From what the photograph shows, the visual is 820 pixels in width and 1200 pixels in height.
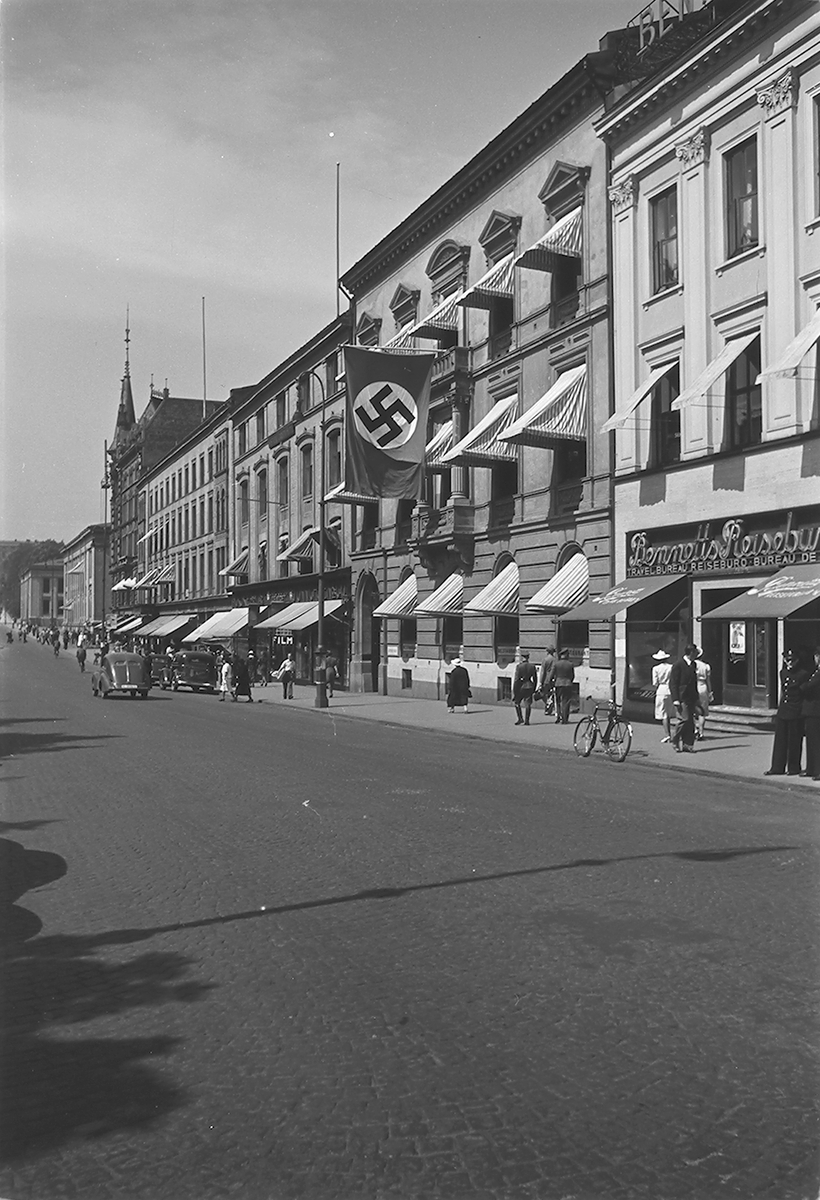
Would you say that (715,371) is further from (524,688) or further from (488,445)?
(488,445)

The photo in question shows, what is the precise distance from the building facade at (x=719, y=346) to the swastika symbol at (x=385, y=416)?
5.05 metres

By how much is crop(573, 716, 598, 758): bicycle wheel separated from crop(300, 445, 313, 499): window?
32264 millimetres

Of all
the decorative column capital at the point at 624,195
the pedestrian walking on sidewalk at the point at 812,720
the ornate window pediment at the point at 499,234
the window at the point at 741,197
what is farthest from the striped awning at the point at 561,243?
the pedestrian walking on sidewalk at the point at 812,720

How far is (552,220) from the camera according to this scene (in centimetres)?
3059

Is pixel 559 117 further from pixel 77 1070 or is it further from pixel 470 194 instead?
pixel 77 1070

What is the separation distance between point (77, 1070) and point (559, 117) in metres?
29.6

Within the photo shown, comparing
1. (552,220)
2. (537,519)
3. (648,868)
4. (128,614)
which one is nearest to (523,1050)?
(648,868)

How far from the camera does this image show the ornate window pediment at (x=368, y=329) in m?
42.7

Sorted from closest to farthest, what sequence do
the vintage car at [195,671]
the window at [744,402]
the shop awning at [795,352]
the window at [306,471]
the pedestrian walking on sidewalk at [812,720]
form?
the pedestrian walking on sidewalk at [812,720] → the shop awning at [795,352] → the window at [744,402] → the vintage car at [195,671] → the window at [306,471]

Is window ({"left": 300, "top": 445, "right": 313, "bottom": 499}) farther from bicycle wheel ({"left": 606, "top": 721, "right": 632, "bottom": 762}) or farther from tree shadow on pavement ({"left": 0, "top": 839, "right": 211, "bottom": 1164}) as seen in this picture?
tree shadow on pavement ({"left": 0, "top": 839, "right": 211, "bottom": 1164})

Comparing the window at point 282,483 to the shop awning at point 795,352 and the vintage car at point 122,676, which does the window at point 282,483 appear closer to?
the vintage car at point 122,676

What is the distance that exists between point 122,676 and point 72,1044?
32.5 metres

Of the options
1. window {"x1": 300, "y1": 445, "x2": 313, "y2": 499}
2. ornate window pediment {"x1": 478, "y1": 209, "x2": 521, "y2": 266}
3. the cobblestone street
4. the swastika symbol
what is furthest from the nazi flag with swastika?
window {"x1": 300, "y1": 445, "x2": 313, "y2": 499}

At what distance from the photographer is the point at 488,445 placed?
32.1m
